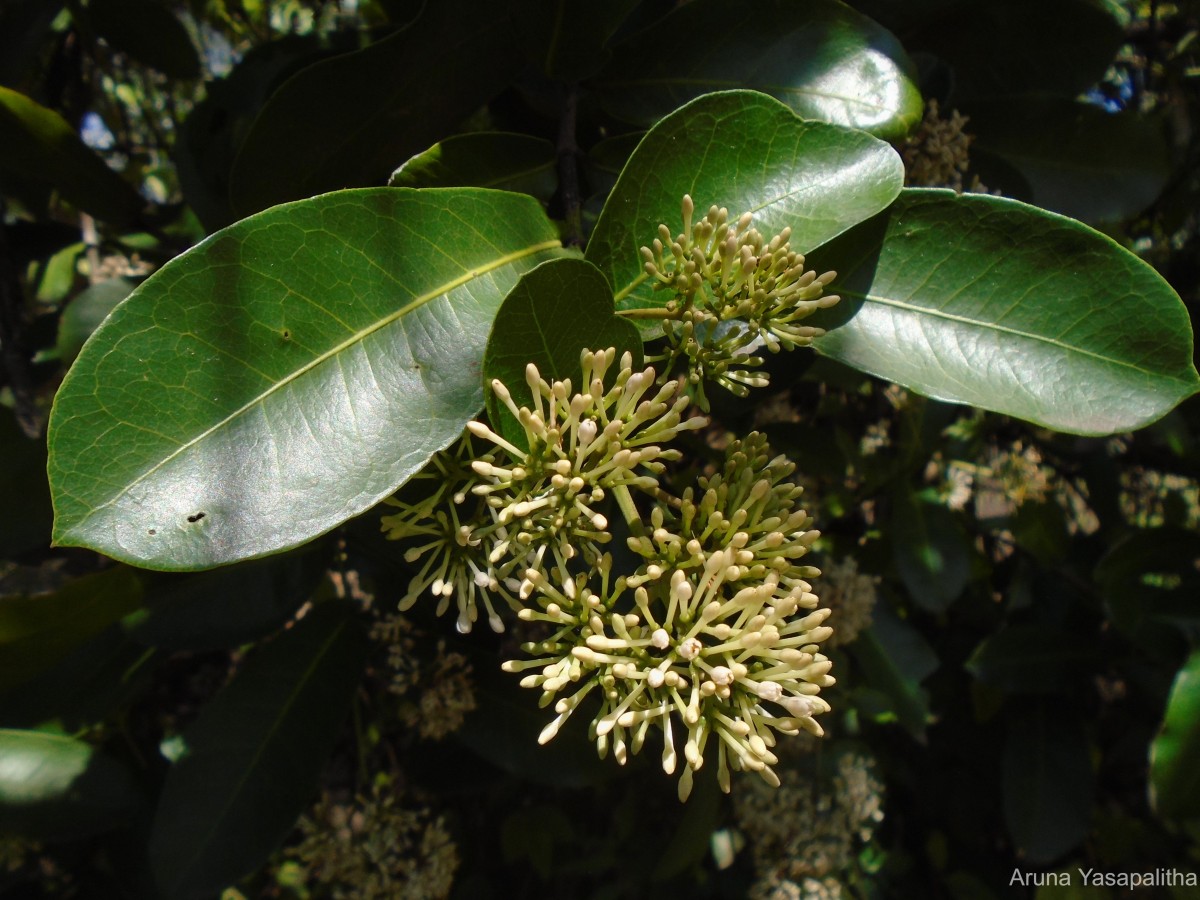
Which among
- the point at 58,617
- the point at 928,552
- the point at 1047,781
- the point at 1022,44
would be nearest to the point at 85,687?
the point at 58,617

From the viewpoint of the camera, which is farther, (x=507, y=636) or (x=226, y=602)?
(x=507, y=636)

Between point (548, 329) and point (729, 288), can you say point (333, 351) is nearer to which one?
point (548, 329)

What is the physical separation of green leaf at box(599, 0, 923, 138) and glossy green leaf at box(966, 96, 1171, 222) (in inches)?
22.7

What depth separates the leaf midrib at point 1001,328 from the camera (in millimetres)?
831

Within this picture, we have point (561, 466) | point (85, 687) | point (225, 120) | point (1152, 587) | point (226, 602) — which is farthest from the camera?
point (1152, 587)

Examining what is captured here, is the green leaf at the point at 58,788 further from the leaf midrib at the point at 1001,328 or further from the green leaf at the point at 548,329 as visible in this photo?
the leaf midrib at the point at 1001,328

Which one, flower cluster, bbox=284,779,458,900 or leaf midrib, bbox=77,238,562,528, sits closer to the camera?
leaf midrib, bbox=77,238,562,528

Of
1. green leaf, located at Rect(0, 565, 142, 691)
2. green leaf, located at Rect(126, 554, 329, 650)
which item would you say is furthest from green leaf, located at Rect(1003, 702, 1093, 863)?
green leaf, located at Rect(0, 565, 142, 691)

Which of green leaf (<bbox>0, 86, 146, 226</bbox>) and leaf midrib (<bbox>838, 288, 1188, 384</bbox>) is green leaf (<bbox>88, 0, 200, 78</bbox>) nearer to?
green leaf (<bbox>0, 86, 146, 226</bbox>)

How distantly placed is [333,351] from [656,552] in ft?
1.16

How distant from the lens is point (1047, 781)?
7.13 feet

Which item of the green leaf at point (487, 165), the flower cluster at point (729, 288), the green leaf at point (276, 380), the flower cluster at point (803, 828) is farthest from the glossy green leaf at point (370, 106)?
the flower cluster at point (803, 828)

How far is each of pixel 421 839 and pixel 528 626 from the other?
0.53 m

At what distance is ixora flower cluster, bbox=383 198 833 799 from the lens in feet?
2.32
